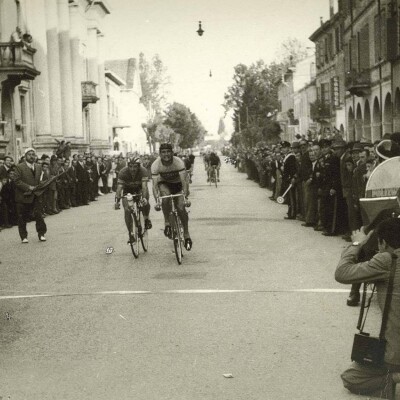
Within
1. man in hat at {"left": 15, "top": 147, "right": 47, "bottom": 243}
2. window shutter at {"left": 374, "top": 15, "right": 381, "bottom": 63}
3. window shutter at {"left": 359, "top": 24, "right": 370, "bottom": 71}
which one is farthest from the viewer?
window shutter at {"left": 359, "top": 24, "right": 370, "bottom": 71}

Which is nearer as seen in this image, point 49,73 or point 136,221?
point 136,221

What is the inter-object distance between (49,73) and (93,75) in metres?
17.1

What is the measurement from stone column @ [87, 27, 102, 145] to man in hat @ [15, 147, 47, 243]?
1674 inches

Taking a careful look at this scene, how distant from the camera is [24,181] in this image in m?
17.4

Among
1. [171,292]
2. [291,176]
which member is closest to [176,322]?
[171,292]

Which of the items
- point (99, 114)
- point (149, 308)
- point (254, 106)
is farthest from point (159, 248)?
point (254, 106)

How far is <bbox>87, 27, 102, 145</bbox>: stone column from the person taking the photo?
59188 millimetres

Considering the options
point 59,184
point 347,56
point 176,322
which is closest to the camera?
point 176,322

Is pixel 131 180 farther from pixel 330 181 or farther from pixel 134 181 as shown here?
pixel 330 181

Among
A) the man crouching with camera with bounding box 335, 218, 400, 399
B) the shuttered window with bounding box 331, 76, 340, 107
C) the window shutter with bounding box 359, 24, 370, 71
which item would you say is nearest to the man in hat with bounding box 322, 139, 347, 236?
the man crouching with camera with bounding box 335, 218, 400, 399

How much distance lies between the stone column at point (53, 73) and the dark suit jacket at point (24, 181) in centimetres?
2523

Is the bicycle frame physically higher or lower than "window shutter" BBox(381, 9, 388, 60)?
lower

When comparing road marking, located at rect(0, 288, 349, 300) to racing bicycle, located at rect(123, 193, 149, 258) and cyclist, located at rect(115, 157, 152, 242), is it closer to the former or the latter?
racing bicycle, located at rect(123, 193, 149, 258)

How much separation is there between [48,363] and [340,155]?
35.2ft
